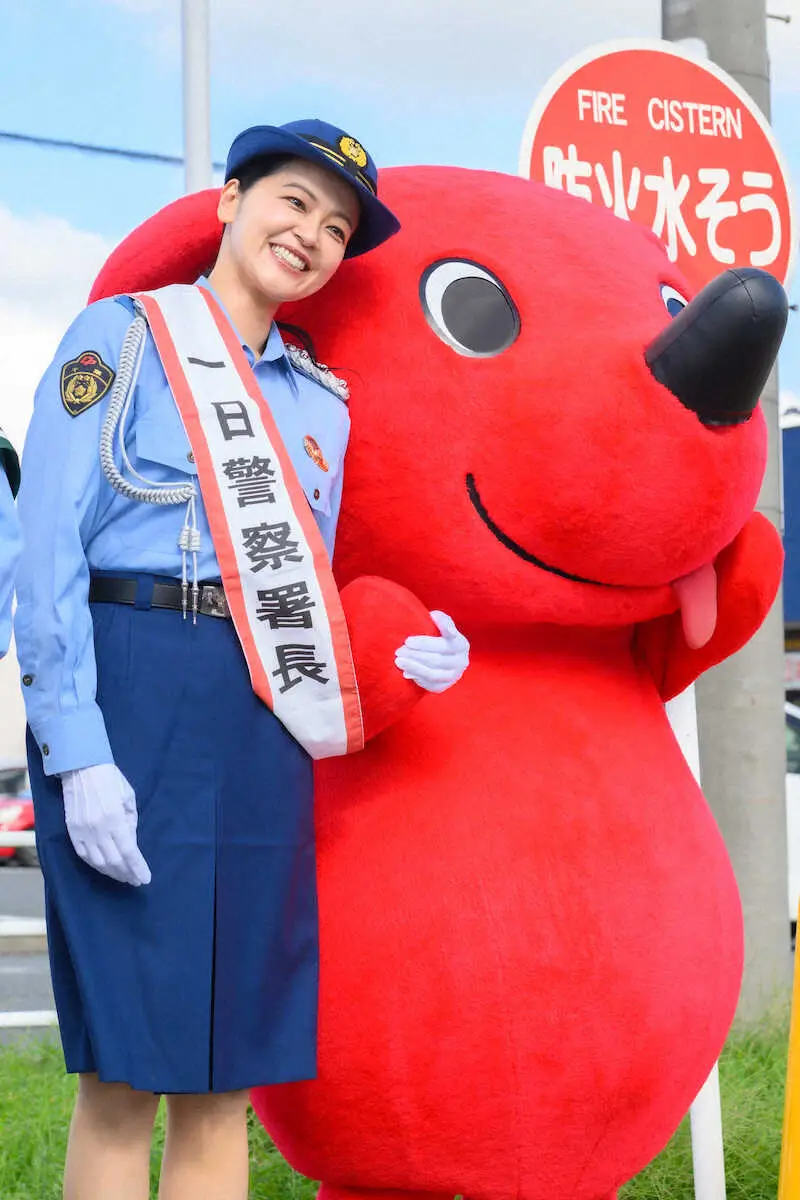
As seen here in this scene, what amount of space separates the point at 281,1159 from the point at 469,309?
2282 millimetres

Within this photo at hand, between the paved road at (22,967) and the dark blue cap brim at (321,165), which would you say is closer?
the dark blue cap brim at (321,165)

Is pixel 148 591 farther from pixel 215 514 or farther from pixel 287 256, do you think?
pixel 287 256

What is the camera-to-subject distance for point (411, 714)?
2637mm

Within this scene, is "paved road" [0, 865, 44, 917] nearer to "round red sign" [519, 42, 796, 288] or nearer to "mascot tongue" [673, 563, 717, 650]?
"round red sign" [519, 42, 796, 288]

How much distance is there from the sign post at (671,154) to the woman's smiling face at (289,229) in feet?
4.12

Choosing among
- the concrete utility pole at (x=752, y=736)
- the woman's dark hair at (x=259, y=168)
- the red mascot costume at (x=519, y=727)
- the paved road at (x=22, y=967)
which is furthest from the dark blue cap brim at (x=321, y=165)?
the paved road at (x=22, y=967)

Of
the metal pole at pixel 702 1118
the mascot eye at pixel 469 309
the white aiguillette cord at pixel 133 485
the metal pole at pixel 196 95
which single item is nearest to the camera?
the white aiguillette cord at pixel 133 485

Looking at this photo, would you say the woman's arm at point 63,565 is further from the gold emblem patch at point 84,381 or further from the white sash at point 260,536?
the white sash at point 260,536

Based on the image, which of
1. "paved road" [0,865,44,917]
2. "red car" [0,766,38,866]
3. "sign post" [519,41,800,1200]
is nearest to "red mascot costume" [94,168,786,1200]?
"sign post" [519,41,800,1200]

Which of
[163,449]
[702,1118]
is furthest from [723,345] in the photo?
[702,1118]

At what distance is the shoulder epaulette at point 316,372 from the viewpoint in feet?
8.41

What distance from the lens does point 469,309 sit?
2.68 meters

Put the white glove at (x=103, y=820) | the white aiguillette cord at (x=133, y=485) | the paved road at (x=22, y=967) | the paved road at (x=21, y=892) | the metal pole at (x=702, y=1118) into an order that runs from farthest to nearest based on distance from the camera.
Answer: the paved road at (x=21, y=892) < the paved road at (x=22, y=967) < the metal pole at (x=702, y=1118) < the white aiguillette cord at (x=133, y=485) < the white glove at (x=103, y=820)

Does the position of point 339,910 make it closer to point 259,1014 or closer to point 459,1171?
point 259,1014
